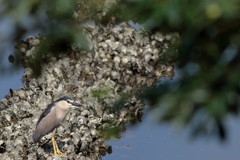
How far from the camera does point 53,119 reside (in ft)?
27.0

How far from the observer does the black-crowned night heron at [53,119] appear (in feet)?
26.7

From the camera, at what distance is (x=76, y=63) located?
10758mm

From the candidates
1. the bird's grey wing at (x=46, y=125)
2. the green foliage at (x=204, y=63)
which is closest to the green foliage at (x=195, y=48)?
the green foliage at (x=204, y=63)

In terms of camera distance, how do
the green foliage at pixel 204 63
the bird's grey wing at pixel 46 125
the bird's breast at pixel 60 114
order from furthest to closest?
the bird's breast at pixel 60 114, the bird's grey wing at pixel 46 125, the green foliage at pixel 204 63

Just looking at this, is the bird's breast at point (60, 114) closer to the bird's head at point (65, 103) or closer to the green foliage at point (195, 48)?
the bird's head at point (65, 103)

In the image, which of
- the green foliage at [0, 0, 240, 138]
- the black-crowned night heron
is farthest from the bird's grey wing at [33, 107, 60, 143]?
the green foliage at [0, 0, 240, 138]

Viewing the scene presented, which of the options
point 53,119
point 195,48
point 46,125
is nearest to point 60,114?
point 53,119

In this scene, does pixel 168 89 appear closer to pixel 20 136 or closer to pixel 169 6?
pixel 169 6

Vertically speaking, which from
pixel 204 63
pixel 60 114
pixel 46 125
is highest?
pixel 60 114

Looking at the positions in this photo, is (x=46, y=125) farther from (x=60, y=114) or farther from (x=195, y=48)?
(x=195, y=48)

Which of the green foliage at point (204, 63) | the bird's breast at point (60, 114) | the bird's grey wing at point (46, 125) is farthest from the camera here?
the bird's breast at point (60, 114)

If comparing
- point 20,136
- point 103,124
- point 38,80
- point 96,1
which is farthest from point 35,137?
point 96,1

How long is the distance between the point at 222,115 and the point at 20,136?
16.8 ft

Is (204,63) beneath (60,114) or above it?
beneath
